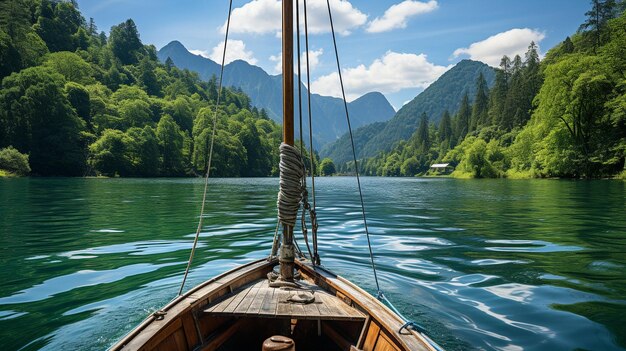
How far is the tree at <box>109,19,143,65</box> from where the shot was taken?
17225 centimetres

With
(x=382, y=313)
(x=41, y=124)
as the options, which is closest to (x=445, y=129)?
(x=41, y=124)

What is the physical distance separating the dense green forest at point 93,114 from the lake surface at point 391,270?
206ft

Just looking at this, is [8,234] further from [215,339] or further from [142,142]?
[142,142]

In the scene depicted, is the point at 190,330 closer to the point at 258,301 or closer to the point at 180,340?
the point at 180,340

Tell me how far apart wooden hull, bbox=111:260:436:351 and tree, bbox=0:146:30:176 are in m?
72.2

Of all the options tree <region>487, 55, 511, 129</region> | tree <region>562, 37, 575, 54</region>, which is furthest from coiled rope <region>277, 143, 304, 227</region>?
tree <region>487, 55, 511, 129</region>

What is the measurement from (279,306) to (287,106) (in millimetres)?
3093

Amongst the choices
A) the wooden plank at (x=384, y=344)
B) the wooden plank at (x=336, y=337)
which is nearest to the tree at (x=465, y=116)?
the wooden plank at (x=336, y=337)

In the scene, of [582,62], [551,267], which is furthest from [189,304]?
[582,62]

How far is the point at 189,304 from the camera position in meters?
4.85

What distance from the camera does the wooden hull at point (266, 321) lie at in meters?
4.21

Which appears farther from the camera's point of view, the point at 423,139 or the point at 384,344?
the point at 423,139

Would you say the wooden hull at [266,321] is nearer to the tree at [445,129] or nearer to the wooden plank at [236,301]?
the wooden plank at [236,301]

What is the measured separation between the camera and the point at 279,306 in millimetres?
5211
